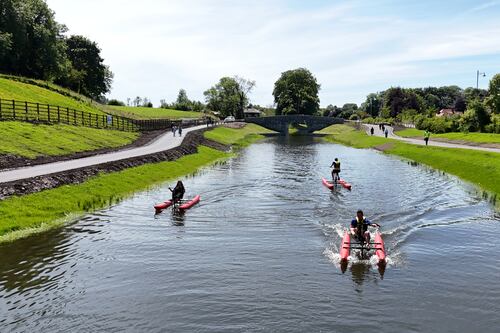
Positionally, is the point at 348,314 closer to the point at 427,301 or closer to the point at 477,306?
the point at 427,301

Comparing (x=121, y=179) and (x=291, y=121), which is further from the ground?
(x=291, y=121)

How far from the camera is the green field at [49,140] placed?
3619 centimetres

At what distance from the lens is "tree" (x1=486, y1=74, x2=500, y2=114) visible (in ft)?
261

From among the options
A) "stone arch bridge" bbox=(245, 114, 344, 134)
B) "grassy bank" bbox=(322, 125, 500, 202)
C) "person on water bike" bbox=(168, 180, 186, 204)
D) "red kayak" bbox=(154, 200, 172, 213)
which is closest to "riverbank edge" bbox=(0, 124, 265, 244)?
"red kayak" bbox=(154, 200, 172, 213)

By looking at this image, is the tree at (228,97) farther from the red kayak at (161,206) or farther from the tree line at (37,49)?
the red kayak at (161,206)

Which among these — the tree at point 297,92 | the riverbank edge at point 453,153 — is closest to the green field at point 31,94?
the riverbank edge at point 453,153

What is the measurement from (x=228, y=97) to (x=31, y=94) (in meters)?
113

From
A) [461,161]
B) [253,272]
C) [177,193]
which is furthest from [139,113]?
[253,272]

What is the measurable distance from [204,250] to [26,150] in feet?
79.1

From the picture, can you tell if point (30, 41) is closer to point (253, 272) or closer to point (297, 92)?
point (253, 272)

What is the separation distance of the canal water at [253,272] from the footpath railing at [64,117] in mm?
26706

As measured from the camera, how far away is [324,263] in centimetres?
1727

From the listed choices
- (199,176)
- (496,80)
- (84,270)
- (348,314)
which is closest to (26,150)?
(199,176)

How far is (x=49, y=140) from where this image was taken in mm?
42062
